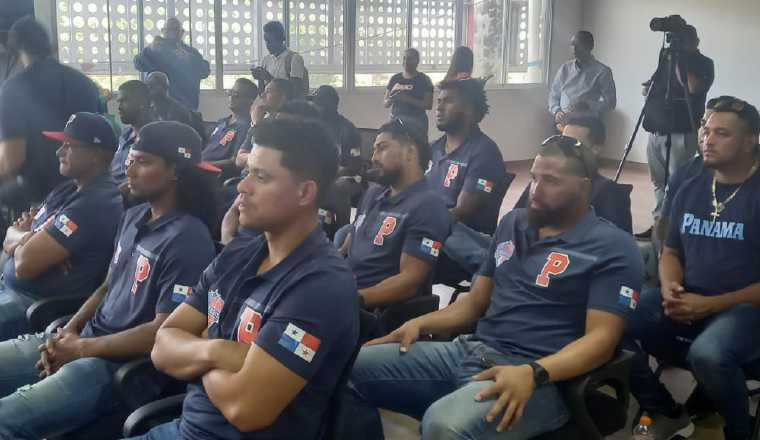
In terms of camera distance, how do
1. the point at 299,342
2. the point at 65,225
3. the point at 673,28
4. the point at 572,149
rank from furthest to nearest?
the point at 673,28 < the point at 65,225 < the point at 572,149 < the point at 299,342

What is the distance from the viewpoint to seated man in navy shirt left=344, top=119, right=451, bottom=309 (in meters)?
2.67

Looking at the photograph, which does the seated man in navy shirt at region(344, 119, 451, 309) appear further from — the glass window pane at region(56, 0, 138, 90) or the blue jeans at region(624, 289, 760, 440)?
the glass window pane at region(56, 0, 138, 90)

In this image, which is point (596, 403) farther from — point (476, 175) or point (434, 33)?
point (434, 33)

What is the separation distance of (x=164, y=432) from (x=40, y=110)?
239cm

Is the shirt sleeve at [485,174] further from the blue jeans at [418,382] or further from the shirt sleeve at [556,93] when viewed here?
the shirt sleeve at [556,93]

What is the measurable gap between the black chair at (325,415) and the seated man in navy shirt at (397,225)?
91cm

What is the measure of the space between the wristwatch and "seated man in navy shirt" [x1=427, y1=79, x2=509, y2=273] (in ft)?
4.59

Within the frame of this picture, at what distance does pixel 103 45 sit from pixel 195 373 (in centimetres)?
597

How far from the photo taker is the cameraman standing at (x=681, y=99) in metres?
4.56

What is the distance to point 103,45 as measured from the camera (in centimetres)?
690

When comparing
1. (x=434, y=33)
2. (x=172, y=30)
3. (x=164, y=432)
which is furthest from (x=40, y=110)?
(x=434, y=33)

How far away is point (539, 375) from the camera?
6.16 feet

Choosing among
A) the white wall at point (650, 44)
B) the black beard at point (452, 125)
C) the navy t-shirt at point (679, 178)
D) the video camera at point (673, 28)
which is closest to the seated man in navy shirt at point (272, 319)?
the navy t-shirt at point (679, 178)

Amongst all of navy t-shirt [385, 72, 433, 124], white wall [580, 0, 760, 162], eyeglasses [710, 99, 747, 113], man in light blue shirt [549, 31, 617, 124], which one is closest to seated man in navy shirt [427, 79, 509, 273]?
eyeglasses [710, 99, 747, 113]
